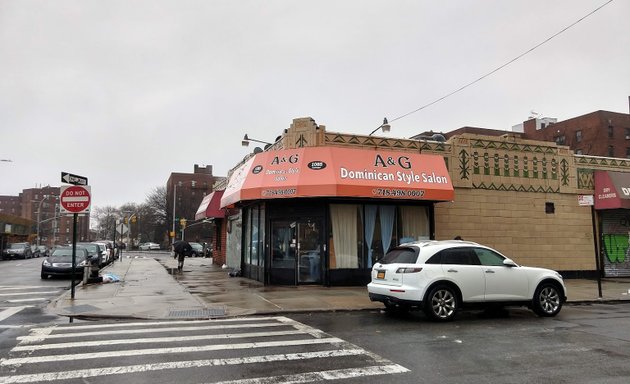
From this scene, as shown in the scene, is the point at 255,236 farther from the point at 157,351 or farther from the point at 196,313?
the point at 157,351

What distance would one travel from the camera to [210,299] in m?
13.0

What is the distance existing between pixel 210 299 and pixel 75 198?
4828mm

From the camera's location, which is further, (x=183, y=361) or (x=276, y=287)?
(x=276, y=287)

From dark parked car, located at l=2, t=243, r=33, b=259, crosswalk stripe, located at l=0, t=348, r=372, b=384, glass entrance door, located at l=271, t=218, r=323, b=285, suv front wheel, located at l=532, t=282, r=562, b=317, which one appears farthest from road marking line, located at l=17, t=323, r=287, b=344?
dark parked car, located at l=2, t=243, r=33, b=259

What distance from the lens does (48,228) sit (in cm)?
12594

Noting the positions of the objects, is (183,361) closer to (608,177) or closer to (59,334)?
(59,334)

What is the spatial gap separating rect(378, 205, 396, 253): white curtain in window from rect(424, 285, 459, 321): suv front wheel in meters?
6.90

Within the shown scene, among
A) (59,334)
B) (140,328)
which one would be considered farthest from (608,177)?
→ (59,334)

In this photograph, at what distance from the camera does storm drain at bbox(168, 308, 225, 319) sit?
33.8 ft

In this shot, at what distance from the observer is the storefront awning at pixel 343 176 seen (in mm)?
15086

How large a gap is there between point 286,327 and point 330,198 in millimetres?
7334

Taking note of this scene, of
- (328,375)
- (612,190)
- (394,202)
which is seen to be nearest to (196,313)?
(328,375)

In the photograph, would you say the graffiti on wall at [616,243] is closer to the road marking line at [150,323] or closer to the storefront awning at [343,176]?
the storefront awning at [343,176]

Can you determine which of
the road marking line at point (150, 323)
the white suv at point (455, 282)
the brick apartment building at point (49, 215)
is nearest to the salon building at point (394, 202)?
the white suv at point (455, 282)
